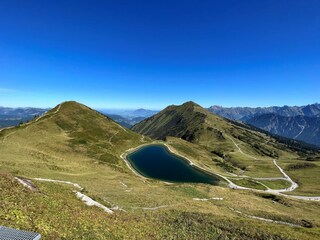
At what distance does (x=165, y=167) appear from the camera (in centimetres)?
14962

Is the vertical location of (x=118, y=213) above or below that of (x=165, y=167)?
above

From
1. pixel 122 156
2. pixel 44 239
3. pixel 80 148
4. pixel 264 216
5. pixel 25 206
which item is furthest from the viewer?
pixel 122 156

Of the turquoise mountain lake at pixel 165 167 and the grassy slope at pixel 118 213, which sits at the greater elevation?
the grassy slope at pixel 118 213

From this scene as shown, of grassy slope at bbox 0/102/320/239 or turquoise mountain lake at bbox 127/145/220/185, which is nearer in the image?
grassy slope at bbox 0/102/320/239

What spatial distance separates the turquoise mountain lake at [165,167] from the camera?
13500cm

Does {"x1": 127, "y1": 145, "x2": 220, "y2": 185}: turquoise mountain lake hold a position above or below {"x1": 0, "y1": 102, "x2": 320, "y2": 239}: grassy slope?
below

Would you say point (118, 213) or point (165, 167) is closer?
point (118, 213)

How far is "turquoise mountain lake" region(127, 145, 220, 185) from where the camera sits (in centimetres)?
13500

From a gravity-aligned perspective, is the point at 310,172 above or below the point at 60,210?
below

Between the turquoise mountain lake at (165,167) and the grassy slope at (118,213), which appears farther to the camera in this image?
the turquoise mountain lake at (165,167)

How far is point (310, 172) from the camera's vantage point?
625 feet

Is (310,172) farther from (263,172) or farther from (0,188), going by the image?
(0,188)

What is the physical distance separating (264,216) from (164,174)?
84.0 m

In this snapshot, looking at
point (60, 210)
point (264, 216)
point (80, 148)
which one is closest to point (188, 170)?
point (80, 148)
